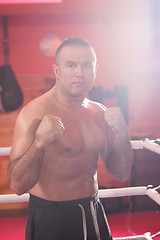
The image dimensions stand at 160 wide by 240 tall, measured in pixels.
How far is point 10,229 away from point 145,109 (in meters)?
2.73

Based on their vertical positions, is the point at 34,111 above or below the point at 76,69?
below

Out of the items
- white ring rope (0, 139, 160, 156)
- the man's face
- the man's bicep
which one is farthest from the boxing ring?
the man's face

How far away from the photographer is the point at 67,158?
1.47 m

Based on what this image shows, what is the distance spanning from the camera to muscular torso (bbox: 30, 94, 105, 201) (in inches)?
57.4

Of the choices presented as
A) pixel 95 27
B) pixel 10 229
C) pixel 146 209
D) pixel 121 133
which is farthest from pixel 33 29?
pixel 121 133

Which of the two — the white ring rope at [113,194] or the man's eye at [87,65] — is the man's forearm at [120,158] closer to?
the white ring rope at [113,194]

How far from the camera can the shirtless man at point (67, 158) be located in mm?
1422

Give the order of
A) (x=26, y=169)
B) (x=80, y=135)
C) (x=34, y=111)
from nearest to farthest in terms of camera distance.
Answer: (x=26, y=169), (x=34, y=111), (x=80, y=135)

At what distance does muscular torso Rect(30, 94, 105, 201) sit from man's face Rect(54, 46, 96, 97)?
140 millimetres

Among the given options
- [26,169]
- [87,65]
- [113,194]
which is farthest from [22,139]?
[113,194]

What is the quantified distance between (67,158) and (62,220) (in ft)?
0.97

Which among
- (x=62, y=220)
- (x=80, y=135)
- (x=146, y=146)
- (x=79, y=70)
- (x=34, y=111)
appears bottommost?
(x=62, y=220)

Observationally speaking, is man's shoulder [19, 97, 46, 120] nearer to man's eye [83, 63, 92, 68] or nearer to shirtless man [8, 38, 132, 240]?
shirtless man [8, 38, 132, 240]

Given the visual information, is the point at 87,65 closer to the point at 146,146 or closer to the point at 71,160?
the point at 71,160
